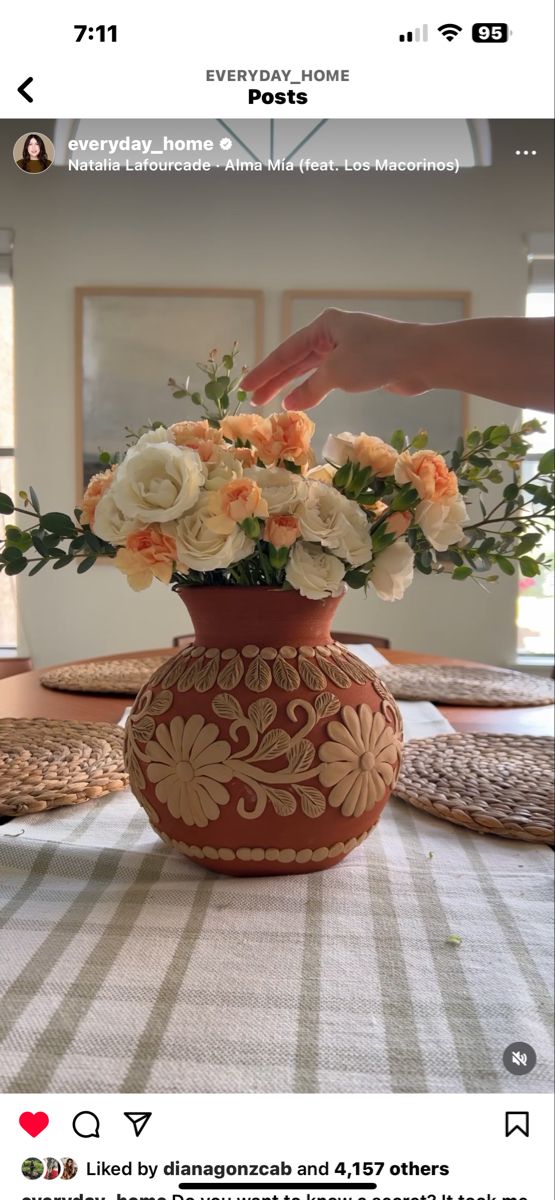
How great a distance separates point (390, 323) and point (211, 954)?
0.32 meters

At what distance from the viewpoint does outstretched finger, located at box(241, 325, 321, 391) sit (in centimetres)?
47

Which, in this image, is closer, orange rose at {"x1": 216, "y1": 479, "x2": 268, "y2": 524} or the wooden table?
orange rose at {"x1": 216, "y1": 479, "x2": 268, "y2": 524}

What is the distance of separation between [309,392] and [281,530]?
116mm

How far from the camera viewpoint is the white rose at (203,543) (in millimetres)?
409

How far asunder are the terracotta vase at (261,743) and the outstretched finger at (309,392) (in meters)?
0.12

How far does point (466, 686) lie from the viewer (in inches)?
45.5

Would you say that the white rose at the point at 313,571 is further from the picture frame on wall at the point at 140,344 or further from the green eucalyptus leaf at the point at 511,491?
the picture frame on wall at the point at 140,344

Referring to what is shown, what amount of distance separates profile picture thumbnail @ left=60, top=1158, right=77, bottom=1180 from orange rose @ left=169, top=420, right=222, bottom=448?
0.31 meters
